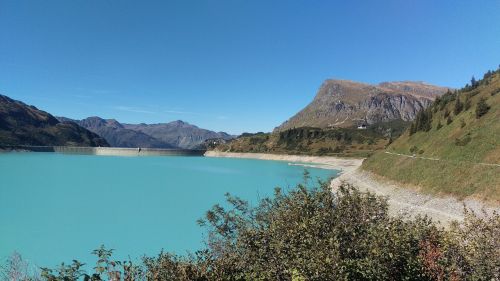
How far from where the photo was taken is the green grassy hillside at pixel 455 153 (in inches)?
1796

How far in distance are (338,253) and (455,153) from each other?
196 feet

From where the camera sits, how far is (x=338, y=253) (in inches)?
362

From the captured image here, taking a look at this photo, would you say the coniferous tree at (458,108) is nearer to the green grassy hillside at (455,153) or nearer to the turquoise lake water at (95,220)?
the green grassy hillside at (455,153)

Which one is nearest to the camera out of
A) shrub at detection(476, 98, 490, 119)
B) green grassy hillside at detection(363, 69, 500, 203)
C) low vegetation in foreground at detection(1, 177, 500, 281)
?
low vegetation in foreground at detection(1, 177, 500, 281)

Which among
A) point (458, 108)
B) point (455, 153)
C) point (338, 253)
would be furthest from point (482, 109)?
point (338, 253)

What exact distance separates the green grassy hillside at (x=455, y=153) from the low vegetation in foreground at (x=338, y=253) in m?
32.8

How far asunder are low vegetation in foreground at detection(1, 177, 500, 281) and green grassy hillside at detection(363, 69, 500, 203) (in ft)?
108

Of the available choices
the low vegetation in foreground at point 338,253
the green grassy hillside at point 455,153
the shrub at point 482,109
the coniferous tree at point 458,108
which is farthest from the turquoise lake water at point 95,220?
the coniferous tree at point 458,108

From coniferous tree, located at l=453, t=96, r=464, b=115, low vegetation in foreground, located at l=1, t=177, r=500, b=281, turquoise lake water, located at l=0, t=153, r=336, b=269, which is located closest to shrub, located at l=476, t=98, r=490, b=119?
coniferous tree, located at l=453, t=96, r=464, b=115

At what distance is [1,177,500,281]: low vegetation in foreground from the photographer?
30.7 feet

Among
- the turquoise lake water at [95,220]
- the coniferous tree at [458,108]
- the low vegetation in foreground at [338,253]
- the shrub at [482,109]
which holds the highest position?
the coniferous tree at [458,108]

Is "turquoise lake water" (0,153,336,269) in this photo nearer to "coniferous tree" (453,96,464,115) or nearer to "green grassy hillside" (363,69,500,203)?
"green grassy hillside" (363,69,500,203)

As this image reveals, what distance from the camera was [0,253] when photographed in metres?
34.1

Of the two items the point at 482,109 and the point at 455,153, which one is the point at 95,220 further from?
the point at 482,109
